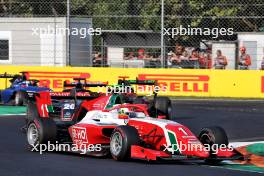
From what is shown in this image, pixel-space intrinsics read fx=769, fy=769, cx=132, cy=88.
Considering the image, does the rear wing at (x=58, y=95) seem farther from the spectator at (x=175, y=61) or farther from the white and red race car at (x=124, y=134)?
the spectator at (x=175, y=61)

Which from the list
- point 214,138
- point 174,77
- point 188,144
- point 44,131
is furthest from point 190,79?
point 188,144

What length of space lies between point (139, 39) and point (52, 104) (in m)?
15.8

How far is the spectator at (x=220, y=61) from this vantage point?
27802mm

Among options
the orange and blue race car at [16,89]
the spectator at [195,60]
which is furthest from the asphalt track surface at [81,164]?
the spectator at [195,60]

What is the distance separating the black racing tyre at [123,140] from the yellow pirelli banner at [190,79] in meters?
14.9

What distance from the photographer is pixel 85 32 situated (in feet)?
91.9

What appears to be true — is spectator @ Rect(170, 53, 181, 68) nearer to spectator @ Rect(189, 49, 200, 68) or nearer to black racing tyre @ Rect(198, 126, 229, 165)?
spectator @ Rect(189, 49, 200, 68)

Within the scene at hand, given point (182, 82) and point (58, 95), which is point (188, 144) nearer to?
point (58, 95)

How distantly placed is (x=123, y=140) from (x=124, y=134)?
0.30 ft

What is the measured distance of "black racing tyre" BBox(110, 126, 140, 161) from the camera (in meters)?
11.2

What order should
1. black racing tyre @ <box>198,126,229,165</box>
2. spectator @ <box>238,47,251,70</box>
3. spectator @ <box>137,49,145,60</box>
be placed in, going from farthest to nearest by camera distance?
spectator @ <box>137,49,145,60</box>
spectator @ <box>238,47,251,70</box>
black racing tyre @ <box>198,126,229,165</box>

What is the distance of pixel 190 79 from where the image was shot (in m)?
26.8

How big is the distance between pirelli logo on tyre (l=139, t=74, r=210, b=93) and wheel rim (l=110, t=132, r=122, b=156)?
50.1 feet

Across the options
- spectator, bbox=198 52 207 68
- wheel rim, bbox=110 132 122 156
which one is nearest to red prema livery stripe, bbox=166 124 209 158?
wheel rim, bbox=110 132 122 156
